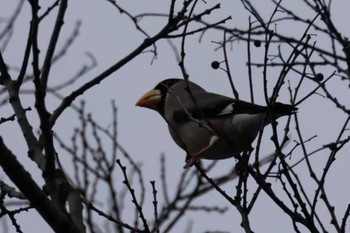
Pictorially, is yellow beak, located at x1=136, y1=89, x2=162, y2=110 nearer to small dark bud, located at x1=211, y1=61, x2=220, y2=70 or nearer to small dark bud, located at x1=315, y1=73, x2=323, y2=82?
small dark bud, located at x1=211, y1=61, x2=220, y2=70

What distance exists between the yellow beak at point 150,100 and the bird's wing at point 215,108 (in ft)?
1.36

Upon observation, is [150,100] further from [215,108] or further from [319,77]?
[319,77]

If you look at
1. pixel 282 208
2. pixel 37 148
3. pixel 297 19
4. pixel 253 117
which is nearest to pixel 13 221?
pixel 37 148

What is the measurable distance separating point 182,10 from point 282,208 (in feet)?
3.33

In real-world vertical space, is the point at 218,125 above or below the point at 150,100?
below

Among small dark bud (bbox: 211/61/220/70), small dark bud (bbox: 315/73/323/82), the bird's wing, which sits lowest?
small dark bud (bbox: 315/73/323/82)

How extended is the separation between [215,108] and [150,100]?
967 mm

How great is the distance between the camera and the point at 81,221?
2604 millimetres

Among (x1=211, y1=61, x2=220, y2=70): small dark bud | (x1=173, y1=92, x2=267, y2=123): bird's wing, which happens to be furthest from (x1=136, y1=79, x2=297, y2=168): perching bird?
(x1=211, y1=61, x2=220, y2=70): small dark bud

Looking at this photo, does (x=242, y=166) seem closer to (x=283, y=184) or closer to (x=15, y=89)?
(x=283, y=184)

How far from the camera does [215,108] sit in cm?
483

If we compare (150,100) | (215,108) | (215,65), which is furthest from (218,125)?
(150,100)

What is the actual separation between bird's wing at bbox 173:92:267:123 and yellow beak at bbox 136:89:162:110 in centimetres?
41

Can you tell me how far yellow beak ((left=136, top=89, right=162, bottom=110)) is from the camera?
562cm
